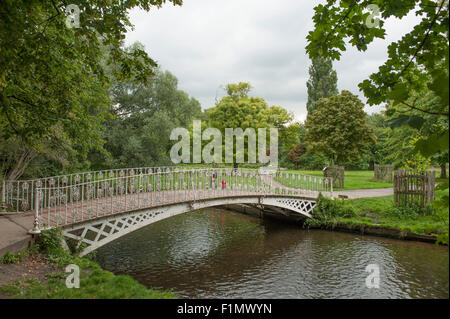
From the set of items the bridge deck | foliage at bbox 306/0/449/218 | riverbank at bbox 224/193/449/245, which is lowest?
riverbank at bbox 224/193/449/245

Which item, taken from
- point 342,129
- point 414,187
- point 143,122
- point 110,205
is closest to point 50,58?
point 110,205

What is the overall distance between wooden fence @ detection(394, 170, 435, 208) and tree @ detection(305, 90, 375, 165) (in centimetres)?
715

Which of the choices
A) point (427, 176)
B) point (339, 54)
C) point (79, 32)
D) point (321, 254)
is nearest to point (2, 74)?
point (79, 32)

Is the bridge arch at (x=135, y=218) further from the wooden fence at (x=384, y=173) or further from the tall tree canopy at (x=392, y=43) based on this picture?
the wooden fence at (x=384, y=173)

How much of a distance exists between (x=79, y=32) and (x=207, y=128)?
705 inches

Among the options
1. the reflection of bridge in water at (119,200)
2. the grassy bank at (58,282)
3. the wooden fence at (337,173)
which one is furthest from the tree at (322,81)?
the grassy bank at (58,282)

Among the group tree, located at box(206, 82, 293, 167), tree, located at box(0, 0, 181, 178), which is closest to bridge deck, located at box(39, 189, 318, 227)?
tree, located at box(0, 0, 181, 178)

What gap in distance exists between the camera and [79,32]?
5.63 metres

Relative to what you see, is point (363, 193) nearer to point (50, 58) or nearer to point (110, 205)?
point (110, 205)

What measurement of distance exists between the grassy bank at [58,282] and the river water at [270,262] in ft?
7.44

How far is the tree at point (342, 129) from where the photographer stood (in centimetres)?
2245

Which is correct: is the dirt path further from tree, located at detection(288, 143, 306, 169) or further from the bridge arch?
→ tree, located at detection(288, 143, 306, 169)

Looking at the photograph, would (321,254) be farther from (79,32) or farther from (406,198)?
(79,32)

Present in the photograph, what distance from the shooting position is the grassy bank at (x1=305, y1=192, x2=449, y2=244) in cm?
1381
